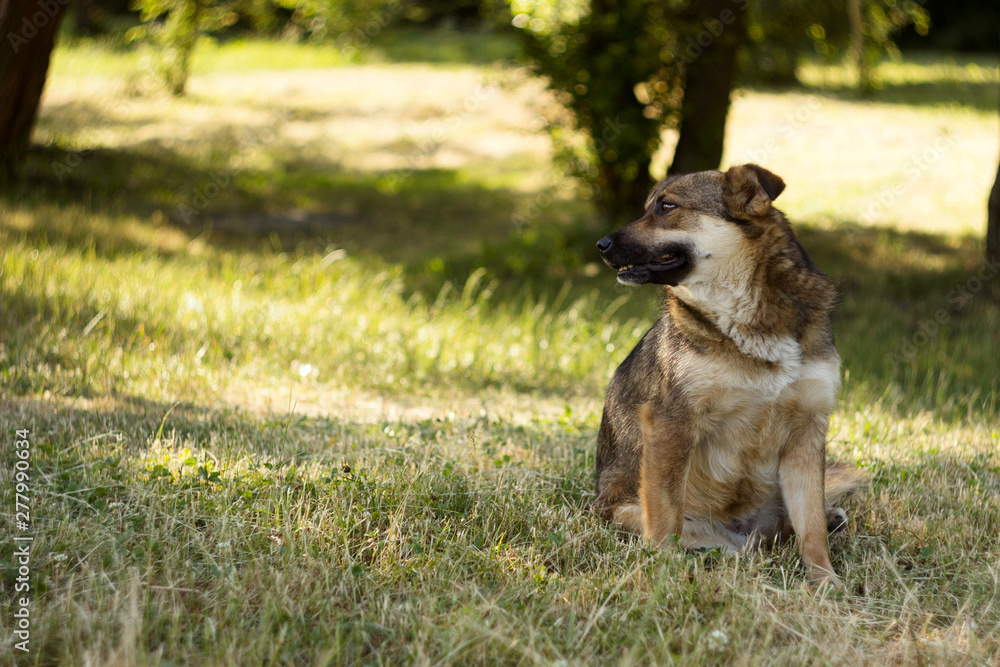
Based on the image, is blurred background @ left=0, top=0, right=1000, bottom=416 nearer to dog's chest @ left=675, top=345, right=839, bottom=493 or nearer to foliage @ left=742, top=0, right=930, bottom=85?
foliage @ left=742, top=0, right=930, bottom=85

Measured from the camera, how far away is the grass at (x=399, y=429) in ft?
9.98

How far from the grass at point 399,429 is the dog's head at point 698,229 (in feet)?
4.08

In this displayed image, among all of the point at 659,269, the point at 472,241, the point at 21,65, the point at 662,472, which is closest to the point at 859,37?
the point at 472,241

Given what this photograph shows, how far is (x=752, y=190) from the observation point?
3.74m

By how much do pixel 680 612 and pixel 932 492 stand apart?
2.09 meters

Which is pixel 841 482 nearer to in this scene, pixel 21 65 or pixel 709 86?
pixel 709 86

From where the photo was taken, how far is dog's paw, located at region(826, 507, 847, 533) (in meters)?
3.99

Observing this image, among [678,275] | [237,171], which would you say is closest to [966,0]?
[237,171]

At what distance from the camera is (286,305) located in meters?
7.73

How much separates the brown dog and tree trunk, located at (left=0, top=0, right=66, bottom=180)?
27.8 feet

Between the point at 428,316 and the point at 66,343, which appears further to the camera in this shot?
the point at 428,316

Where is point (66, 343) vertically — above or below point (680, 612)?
below

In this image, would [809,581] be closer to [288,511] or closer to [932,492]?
[932,492]

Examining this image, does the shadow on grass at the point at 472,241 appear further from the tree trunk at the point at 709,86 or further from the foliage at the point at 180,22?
the foliage at the point at 180,22
